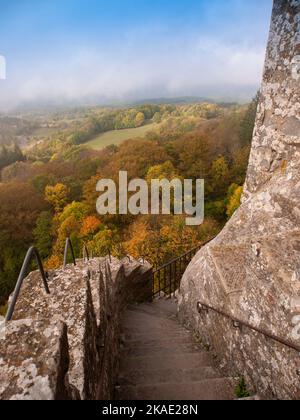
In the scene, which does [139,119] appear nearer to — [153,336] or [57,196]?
[57,196]

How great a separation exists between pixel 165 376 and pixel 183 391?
61 centimetres

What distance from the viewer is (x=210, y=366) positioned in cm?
456

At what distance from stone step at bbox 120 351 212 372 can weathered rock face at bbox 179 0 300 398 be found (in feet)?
0.92

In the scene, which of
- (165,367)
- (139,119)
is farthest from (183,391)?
(139,119)

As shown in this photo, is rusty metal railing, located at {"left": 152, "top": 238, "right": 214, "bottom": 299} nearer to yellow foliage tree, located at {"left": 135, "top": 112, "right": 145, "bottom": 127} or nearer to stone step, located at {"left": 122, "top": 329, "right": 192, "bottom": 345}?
stone step, located at {"left": 122, "top": 329, "right": 192, "bottom": 345}

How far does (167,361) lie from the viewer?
4.77m

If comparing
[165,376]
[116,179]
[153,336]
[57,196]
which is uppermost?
[165,376]

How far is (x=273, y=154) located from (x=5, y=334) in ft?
17.5

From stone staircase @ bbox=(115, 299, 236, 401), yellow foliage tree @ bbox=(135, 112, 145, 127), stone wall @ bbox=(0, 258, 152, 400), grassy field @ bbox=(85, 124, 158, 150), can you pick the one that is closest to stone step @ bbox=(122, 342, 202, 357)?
stone staircase @ bbox=(115, 299, 236, 401)

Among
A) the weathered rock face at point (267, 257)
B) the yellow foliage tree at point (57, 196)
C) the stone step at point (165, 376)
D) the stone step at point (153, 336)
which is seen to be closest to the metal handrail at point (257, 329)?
the weathered rock face at point (267, 257)

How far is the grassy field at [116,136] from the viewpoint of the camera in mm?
56750

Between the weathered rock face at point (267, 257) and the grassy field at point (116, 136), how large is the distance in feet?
166

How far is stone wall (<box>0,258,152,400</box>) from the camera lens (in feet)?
5.35
